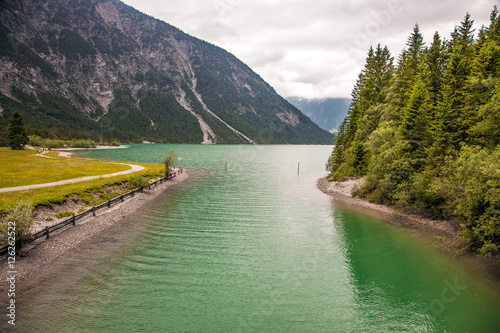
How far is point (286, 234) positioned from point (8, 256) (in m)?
25.8

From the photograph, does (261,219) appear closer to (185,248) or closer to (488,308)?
(185,248)

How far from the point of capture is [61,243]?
25062 millimetres

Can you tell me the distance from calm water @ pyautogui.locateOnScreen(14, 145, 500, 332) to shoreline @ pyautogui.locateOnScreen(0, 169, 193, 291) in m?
2.92

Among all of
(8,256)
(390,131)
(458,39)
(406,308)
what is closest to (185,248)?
(8,256)

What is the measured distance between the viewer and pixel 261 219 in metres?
36.5

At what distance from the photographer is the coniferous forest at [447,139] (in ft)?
77.8

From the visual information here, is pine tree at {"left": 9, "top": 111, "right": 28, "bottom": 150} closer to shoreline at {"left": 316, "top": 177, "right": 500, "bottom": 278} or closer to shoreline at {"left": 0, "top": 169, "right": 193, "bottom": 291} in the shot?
shoreline at {"left": 0, "top": 169, "right": 193, "bottom": 291}

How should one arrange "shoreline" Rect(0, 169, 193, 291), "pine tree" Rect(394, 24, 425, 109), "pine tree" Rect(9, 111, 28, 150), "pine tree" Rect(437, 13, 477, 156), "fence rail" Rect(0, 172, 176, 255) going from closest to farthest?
"shoreline" Rect(0, 169, 193, 291) → "fence rail" Rect(0, 172, 176, 255) → "pine tree" Rect(437, 13, 477, 156) → "pine tree" Rect(394, 24, 425, 109) → "pine tree" Rect(9, 111, 28, 150)

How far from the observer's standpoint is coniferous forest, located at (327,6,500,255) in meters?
23.7

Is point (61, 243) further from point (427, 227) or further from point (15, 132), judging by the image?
point (15, 132)

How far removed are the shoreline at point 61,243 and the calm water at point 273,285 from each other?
292cm

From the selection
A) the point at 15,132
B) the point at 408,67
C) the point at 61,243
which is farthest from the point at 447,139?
the point at 15,132

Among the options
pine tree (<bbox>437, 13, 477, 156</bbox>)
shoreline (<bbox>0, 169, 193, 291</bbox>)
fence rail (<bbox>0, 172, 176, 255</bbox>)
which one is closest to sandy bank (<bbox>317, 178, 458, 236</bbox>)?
pine tree (<bbox>437, 13, 477, 156</bbox>)

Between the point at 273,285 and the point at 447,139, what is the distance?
93.7 ft
